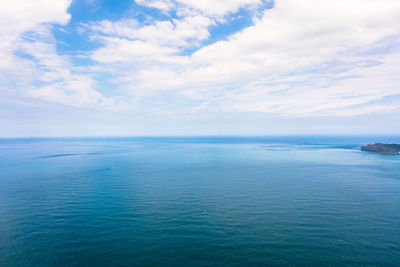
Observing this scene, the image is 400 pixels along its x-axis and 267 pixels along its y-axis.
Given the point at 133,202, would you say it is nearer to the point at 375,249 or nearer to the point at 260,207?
the point at 260,207

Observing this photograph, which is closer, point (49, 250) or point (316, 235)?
point (49, 250)

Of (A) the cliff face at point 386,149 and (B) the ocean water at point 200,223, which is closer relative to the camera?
(B) the ocean water at point 200,223

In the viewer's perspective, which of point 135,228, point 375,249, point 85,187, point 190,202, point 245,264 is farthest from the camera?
point 85,187

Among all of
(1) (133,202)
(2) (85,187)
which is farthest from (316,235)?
(2) (85,187)

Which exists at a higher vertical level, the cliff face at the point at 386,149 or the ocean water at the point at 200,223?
the cliff face at the point at 386,149

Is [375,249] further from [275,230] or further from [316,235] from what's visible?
[275,230]

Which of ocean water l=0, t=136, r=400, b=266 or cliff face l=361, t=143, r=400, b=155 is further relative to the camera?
cliff face l=361, t=143, r=400, b=155

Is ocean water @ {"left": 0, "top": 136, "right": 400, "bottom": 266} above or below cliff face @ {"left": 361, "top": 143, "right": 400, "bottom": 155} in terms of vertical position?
below

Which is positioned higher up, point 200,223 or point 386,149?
point 386,149

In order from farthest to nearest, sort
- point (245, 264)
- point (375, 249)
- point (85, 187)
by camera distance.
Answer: point (85, 187) → point (375, 249) → point (245, 264)

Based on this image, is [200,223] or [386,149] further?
[386,149]
